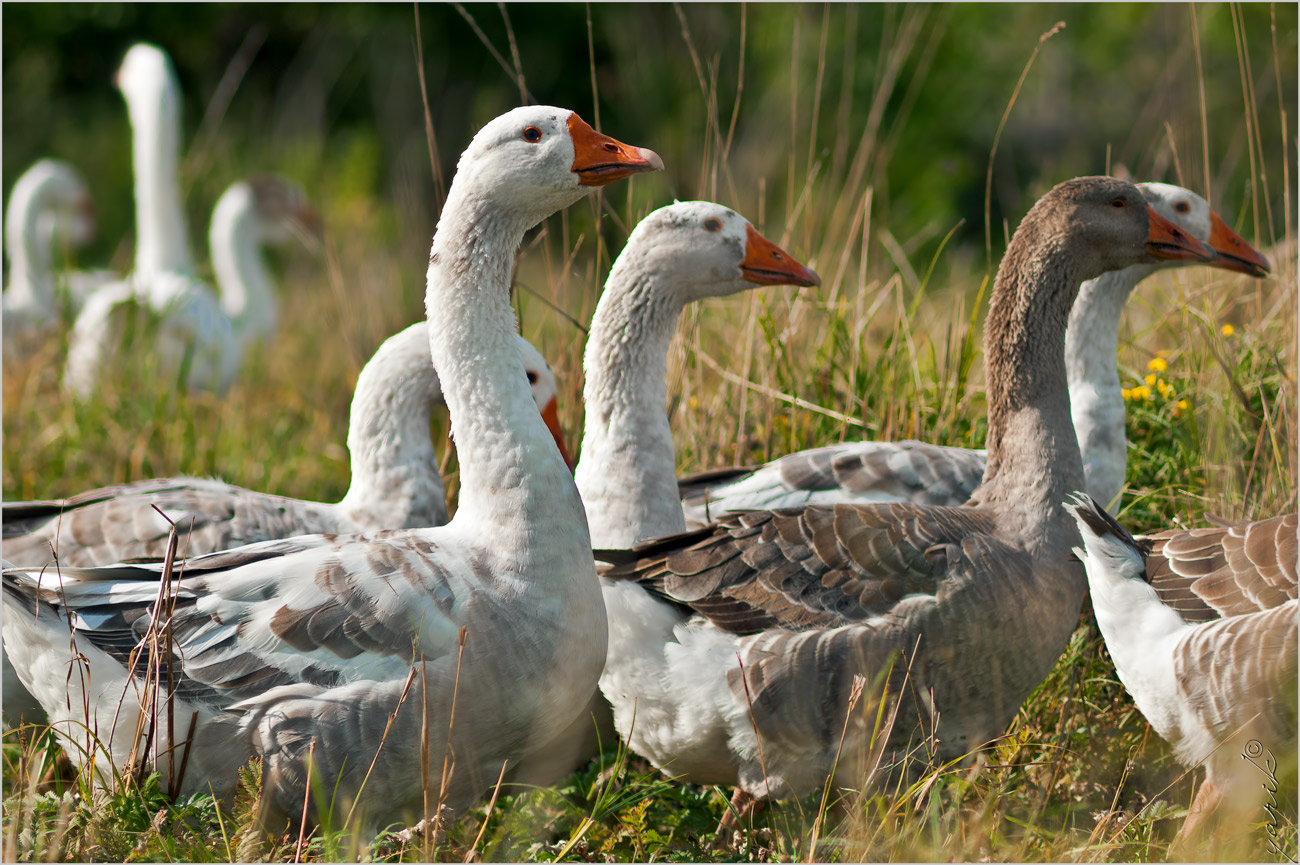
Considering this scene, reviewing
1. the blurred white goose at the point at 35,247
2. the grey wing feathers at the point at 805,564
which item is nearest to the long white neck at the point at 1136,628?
the grey wing feathers at the point at 805,564

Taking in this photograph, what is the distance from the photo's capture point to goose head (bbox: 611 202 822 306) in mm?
4250

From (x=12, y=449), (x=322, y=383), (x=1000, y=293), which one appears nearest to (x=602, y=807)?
(x=1000, y=293)

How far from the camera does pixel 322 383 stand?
28.2ft

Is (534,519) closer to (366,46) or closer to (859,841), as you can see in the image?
(859,841)

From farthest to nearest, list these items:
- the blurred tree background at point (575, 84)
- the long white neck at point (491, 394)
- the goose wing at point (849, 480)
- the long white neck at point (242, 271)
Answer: the blurred tree background at point (575, 84) < the long white neck at point (242, 271) < the goose wing at point (849, 480) < the long white neck at point (491, 394)

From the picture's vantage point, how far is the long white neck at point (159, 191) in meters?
8.46

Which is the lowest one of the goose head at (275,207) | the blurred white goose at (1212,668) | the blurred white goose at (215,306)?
the blurred white goose at (1212,668)

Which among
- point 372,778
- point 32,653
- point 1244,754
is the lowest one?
point 1244,754

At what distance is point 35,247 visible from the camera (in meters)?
8.89

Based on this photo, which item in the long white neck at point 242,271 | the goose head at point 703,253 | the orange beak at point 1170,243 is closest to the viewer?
the orange beak at point 1170,243

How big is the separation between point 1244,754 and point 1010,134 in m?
14.8

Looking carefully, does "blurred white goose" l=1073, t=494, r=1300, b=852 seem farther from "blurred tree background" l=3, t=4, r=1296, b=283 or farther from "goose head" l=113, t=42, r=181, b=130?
"blurred tree background" l=3, t=4, r=1296, b=283

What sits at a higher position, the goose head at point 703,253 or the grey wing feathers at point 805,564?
the goose head at point 703,253

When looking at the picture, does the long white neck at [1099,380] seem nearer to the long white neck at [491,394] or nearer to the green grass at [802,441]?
the green grass at [802,441]
